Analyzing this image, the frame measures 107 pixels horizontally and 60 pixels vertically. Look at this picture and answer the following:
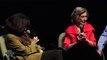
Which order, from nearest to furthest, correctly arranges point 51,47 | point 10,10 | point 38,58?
point 38,58
point 51,47
point 10,10

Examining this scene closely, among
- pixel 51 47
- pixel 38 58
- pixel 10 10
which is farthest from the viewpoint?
pixel 10 10

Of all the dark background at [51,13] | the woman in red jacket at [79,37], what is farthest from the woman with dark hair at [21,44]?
the dark background at [51,13]

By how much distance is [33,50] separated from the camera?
8812 mm

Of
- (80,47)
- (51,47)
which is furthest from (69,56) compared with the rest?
(51,47)

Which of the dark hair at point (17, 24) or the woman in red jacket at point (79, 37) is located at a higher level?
the dark hair at point (17, 24)

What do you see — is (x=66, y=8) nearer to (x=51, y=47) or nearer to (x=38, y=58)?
(x=51, y=47)

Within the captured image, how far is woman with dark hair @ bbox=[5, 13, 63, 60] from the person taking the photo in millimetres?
8633

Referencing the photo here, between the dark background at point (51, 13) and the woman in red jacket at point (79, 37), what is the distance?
1735 millimetres

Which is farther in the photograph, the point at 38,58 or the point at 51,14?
the point at 51,14

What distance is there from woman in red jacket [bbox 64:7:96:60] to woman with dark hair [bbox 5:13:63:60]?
0.32 meters

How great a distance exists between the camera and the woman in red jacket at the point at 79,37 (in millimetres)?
8805

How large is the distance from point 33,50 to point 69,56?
599mm

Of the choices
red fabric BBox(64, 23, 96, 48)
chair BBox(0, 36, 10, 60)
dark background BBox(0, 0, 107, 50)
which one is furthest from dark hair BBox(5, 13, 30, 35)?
dark background BBox(0, 0, 107, 50)

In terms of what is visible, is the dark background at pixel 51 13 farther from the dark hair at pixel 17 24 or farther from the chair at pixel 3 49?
the chair at pixel 3 49
